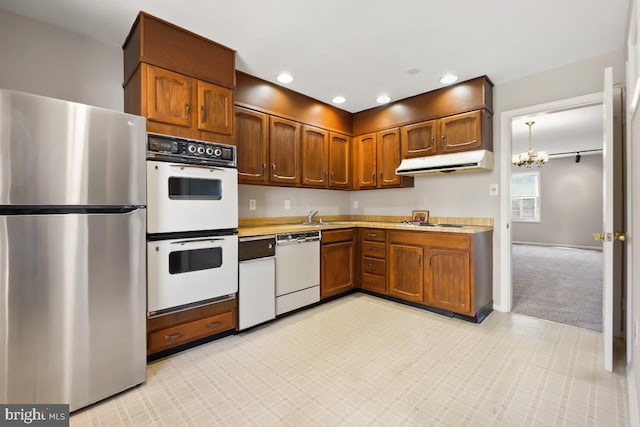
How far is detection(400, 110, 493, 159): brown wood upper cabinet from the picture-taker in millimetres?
3080

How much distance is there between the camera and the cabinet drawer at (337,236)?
3.35m

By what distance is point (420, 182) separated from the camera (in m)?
3.84

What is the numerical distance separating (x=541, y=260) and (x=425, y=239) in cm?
454

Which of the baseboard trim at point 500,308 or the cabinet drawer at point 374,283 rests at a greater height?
the cabinet drawer at point 374,283

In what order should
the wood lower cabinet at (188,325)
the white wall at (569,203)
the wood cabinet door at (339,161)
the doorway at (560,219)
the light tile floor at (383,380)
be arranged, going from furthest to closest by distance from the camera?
the white wall at (569,203) < the wood cabinet door at (339,161) < the doorway at (560,219) < the wood lower cabinet at (188,325) < the light tile floor at (383,380)

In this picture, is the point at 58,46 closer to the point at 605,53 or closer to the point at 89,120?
the point at 89,120

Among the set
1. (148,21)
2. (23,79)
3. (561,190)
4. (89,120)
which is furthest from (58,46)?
(561,190)

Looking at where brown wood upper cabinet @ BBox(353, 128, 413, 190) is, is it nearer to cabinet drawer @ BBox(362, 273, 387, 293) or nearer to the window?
cabinet drawer @ BBox(362, 273, 387, 293)

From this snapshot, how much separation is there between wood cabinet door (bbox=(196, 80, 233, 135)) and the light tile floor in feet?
5.98

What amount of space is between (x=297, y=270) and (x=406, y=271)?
1.24 metres

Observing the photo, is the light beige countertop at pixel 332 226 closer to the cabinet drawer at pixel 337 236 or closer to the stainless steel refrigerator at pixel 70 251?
the cabinet drawer at pixel 337 236

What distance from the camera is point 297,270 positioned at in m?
3.04

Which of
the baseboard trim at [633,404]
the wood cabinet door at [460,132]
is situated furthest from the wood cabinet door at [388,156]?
the baseboard trim at [633,404]

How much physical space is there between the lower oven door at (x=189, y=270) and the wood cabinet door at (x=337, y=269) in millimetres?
1148
